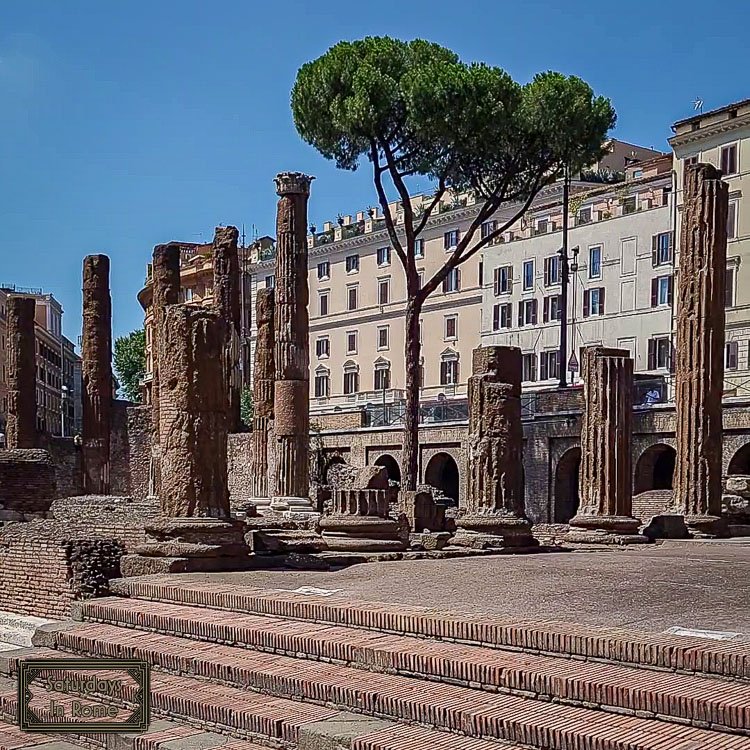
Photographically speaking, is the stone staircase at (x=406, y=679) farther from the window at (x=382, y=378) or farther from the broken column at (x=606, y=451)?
the window at (x=382, y=378)

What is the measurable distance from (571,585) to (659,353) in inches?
1270

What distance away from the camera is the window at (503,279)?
46.5 metres

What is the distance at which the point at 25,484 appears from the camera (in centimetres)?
1706

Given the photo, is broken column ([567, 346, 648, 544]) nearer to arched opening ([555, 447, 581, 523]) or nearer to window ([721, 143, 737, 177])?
arched opening ([555, 447, 581, 523])

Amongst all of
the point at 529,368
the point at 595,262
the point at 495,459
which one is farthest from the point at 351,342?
the point at 495,459

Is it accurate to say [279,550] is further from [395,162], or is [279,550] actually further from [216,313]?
[395,162]

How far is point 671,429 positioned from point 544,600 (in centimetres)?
2320

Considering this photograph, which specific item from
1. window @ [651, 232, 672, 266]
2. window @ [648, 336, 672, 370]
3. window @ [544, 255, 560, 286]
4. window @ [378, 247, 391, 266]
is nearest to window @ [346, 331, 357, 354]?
window @ [378, 247, 391, 266]

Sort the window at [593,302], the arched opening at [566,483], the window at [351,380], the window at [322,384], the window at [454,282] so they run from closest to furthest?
the arched opening at [566,483]
the window at [593,302]
the window at [454,282]
the window at [351,380]
the window at [322,384]

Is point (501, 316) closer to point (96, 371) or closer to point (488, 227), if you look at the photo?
point (488, 227)

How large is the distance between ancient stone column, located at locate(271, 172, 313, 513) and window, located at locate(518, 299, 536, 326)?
25.5m

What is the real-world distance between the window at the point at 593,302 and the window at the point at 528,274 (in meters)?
2.64

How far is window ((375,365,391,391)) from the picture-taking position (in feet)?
168

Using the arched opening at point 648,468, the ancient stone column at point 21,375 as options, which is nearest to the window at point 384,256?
the arched opening at point 648,468
